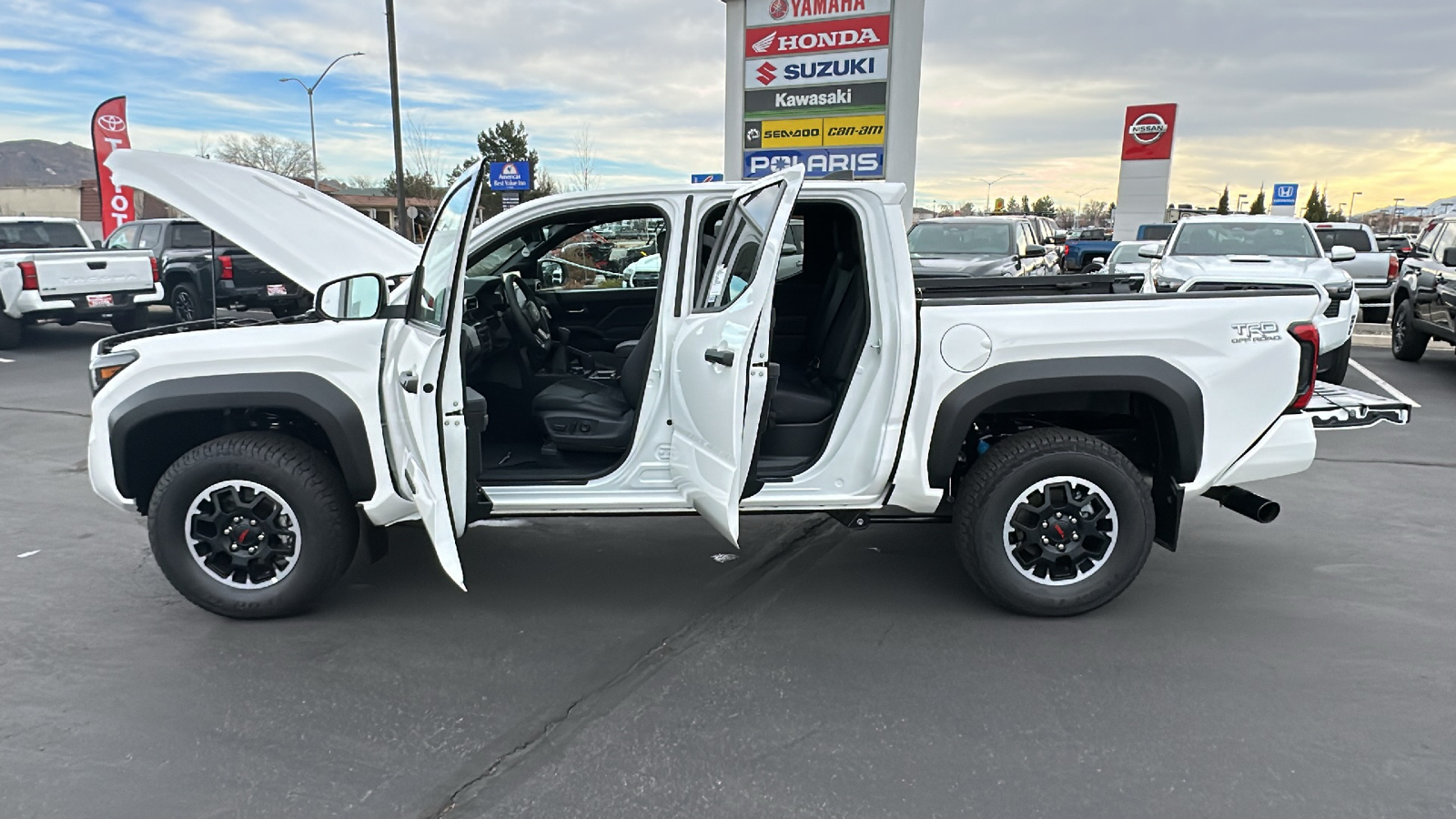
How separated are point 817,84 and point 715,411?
10100 millimetres

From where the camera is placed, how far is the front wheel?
12.7 ft

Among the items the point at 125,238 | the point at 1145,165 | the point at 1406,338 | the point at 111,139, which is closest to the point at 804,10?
the point at 1406,338

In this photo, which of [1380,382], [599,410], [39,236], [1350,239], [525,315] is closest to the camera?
[599,410]

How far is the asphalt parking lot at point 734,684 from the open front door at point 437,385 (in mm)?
632

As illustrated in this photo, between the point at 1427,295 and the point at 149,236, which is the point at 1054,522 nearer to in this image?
the point at 1427,295

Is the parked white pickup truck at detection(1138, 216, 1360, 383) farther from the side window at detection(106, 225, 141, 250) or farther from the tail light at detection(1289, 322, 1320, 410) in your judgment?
the side window at detection(106, 225, 141, 250)

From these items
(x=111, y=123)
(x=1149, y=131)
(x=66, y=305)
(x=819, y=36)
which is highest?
(x=1149, y=131)

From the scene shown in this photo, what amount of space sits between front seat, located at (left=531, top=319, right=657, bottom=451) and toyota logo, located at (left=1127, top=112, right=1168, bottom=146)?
37148 mm

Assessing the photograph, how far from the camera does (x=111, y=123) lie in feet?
72.0

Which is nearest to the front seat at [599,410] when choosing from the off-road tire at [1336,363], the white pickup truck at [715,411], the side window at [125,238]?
the white pickup truck at [715,411]

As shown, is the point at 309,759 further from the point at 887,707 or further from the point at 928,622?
the point at 928,622

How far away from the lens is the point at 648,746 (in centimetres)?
304

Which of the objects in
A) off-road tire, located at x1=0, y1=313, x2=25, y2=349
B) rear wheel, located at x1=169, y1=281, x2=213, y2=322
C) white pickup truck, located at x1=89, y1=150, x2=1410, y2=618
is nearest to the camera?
white pickup truck, located at x1=89, y1=150, x2=1410, y2=618

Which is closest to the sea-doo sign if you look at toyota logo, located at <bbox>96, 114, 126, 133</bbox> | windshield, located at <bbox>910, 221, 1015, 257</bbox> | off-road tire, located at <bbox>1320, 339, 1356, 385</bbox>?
windshield, located at <bbox>910, 221, 1015, 257</bbox>
